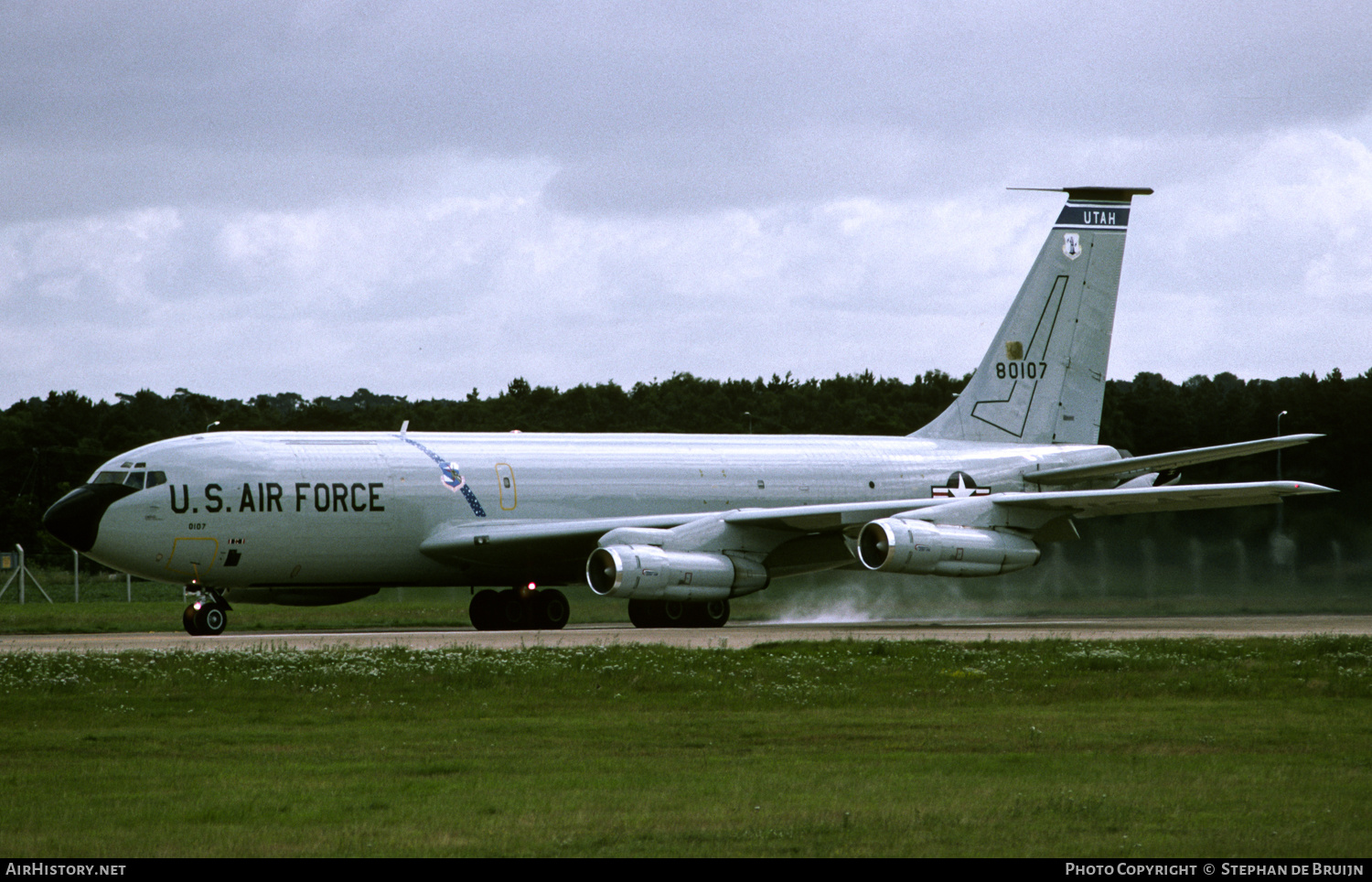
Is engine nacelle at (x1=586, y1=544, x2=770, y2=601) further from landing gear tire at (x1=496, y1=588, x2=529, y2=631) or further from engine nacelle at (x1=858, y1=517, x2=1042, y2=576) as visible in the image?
landing gear tire at (x1=496, y1=588, x2=529, y2=631)

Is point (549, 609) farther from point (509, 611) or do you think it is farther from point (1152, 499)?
point (1152, 499)

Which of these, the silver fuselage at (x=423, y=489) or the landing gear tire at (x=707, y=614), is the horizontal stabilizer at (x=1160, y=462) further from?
the landing gear tire at (x=707, y=614)

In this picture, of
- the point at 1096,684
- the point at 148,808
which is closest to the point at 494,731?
the point at 148,808

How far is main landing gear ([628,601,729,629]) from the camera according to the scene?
28.3m

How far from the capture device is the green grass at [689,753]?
8.61 metres

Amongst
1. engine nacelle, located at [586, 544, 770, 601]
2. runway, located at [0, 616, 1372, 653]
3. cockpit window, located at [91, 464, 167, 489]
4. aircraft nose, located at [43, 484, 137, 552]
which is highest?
cockpit window, located at [91, 464, 167, 489]

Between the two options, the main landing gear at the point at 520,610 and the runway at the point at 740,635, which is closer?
the runway at the point at 740,635

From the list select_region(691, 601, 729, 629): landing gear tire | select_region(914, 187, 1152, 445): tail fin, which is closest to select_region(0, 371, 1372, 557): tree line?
select_region(914, 187, 1152, 445): tail fin

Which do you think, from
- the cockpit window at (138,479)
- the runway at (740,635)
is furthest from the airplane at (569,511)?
the runway at (740,635)

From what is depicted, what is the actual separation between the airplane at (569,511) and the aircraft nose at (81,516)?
3 cm

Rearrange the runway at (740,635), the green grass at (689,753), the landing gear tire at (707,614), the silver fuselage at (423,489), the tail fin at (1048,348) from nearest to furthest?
the green grass at (689,753) → the runway at (740,635) → the silver fuselage at (423,489) → the landing gear tire at (707,614) → the tail fin at (1048,348)

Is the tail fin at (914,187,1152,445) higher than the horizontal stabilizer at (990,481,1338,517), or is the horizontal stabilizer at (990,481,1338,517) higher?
the tail fin at (914,187,1152,445)

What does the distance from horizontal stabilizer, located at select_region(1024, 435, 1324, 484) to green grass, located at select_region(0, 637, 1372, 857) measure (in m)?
8.14
